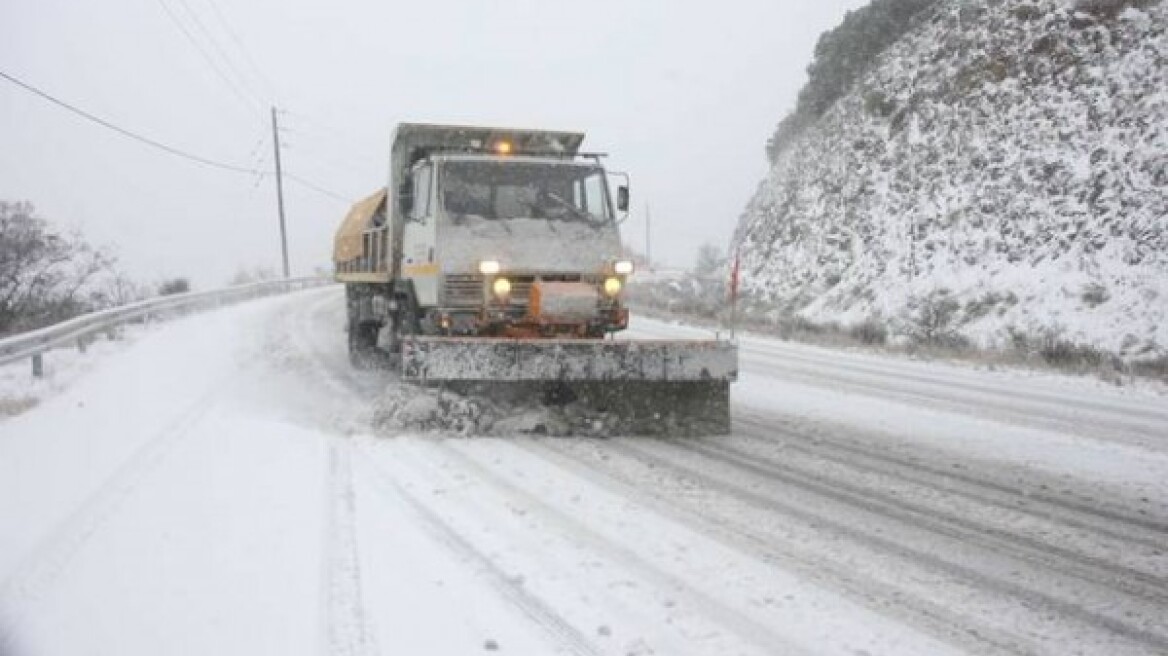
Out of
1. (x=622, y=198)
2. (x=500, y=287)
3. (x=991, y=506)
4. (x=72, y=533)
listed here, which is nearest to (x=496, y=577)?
(x=72, y=533)

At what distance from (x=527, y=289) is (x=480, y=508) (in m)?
3.45

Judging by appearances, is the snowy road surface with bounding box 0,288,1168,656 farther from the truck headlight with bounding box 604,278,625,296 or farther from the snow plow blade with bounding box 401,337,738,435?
the truck headlight with bounding box 604,278,625,296

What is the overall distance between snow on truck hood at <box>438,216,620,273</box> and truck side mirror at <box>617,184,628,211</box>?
1.53ft

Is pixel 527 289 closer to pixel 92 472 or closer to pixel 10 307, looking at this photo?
pixel 92 472

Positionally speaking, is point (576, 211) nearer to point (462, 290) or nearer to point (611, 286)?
point (611, 286)

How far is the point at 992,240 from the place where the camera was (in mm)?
20234

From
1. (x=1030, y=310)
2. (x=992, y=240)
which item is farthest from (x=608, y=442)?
(x=992, y=240)

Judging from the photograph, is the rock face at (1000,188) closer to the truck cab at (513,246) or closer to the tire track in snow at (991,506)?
the tire track in snow at (991,506)

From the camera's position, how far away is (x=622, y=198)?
30.6ft

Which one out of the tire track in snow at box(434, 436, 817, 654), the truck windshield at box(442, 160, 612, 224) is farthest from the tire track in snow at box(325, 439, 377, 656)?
the truck windshield at box(442, 160, 612, 224)

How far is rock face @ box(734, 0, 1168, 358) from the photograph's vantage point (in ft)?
56.4

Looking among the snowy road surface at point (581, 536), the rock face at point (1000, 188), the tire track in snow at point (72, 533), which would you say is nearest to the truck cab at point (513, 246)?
the snowy road surface at point (581, 536)

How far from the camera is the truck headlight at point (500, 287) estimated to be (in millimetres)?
8312

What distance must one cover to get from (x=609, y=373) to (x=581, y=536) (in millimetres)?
2868
